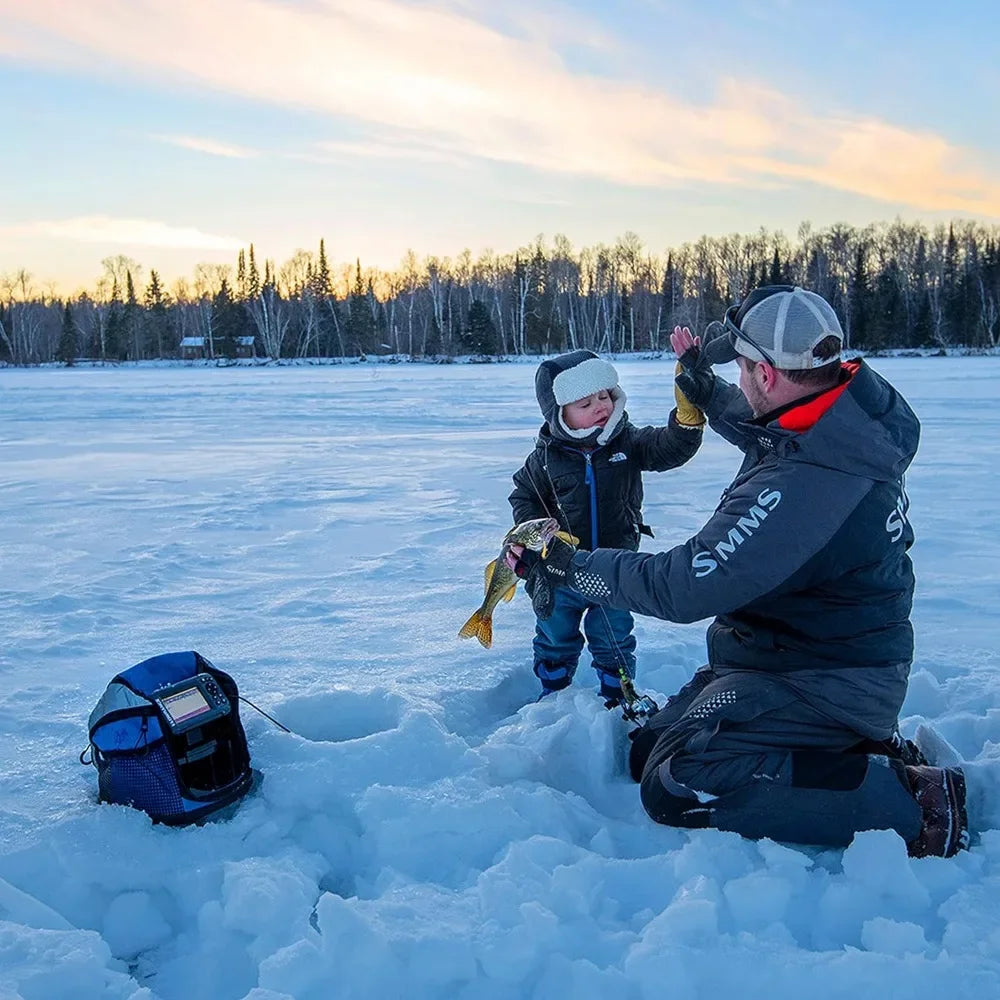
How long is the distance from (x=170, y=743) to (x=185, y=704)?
12 centimetres

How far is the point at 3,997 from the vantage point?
1.79 metres

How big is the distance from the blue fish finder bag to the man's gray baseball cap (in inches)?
73.1

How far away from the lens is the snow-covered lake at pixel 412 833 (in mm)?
1885

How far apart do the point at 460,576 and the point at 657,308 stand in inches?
2513

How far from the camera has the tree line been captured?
5547 cm

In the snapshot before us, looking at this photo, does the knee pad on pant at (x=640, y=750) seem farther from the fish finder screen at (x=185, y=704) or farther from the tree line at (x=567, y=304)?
the tree line at (x=567, y=304)

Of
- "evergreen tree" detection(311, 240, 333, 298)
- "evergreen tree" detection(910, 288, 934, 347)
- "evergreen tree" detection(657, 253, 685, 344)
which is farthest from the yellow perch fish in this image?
"evergreen tree" detection(311, 240, 333, 298)

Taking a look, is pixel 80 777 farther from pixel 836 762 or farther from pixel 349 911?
pixel 836 762

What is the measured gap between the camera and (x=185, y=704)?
2.50m

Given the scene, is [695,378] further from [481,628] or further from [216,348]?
[216,348]

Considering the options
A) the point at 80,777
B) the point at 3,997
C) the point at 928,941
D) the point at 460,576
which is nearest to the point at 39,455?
the point at 460,576

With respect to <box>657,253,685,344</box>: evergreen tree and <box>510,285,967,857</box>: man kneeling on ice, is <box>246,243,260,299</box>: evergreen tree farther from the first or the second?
<box>510,285,967,857</box>: man kneeling on ice

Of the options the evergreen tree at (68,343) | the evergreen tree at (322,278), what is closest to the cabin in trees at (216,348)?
the evergreen tree at (322,278)

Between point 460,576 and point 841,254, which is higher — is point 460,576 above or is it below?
below
